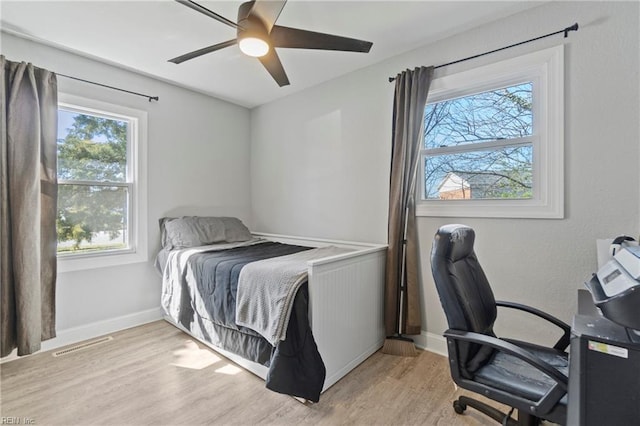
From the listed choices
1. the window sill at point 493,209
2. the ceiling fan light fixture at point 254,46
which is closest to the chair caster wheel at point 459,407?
the window sill at point 493,209

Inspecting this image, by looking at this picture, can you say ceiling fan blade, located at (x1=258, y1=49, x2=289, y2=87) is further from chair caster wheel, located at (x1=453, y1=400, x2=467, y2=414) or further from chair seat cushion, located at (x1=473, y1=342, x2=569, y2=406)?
chair caster wheel, located at (x1=453, y1=400, x2=467, y2=414)

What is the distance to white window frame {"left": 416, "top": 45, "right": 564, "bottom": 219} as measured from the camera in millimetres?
1976

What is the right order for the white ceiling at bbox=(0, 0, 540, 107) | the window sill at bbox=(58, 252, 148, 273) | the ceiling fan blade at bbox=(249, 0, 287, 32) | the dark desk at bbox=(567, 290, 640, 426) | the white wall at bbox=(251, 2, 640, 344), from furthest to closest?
1. the window sill at bbox=(58, 252, 148, 273)
2. the white ceiling at bbox=(0, 0, 540, 107)
3. the white wall at bbox=(251, 2, 640, 344)
4. the ceiling fan blade at bbox=(249, 0, 287, 32)
5. the dark desk at bbox=(567, 290, 640, 426)

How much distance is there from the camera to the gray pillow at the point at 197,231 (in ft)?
10.0

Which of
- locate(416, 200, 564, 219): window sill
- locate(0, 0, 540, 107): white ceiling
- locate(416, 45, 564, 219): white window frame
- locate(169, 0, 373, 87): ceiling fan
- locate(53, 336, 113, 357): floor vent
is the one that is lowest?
locate(53, 336, 113, 357): floor vent

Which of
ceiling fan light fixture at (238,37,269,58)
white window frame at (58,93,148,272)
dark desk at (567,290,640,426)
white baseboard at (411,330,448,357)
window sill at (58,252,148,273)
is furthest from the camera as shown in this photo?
white window frame at (58,93,148,272)

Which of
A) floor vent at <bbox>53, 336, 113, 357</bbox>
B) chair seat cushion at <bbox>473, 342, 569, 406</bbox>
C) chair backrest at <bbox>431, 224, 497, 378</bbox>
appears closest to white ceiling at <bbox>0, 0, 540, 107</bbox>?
chair backrest at <bbox>431, 224, 497, 378</bbox>

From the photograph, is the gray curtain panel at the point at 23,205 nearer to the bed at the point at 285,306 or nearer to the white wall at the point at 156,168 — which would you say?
the white wall at the point at 156,168

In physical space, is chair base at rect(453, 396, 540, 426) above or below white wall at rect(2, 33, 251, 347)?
below

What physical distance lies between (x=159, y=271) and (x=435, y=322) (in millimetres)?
2733

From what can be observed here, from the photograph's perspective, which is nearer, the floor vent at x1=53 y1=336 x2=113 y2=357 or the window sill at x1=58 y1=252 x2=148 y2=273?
the floor vent at x1=53 y1=336 x2=113 y2=357

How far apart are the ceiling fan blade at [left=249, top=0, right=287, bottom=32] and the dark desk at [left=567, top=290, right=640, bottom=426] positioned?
1.83 meters

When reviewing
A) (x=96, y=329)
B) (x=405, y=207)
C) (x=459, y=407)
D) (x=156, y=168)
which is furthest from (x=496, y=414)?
(x=156, y=168)

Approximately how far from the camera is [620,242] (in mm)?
1550
